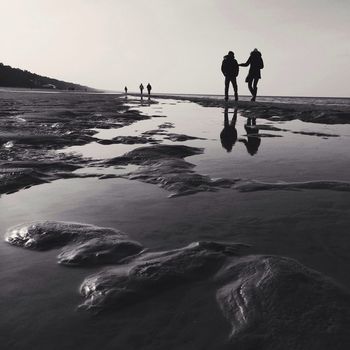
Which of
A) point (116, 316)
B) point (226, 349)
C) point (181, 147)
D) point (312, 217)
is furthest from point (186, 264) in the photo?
point (181, 147)

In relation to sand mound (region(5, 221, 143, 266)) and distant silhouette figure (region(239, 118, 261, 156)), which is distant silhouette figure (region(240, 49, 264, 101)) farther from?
sand mound (region(5, 221, 143, 266))

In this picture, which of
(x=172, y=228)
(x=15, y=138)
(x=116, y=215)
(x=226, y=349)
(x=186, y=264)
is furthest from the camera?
(x=15, y=138)

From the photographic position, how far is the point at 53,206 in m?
→ 3.04

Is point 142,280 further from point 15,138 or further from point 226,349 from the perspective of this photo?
point 15,138

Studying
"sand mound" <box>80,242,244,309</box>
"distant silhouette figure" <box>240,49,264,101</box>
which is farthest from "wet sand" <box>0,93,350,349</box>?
"distant silhouette figure" <box>240,49,264,101</box>

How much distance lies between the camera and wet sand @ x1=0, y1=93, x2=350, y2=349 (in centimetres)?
143

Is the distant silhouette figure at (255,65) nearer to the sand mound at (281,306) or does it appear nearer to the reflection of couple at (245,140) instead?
the reflection of couple at (245,140)

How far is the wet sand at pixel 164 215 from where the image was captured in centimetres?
143

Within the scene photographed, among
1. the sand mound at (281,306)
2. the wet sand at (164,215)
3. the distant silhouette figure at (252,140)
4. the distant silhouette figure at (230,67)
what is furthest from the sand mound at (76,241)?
the distant silhouette figure at (230,67)

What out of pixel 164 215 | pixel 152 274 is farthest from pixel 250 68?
pixel 152 274

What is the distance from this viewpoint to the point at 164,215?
275cm

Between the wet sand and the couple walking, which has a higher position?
the couple walking

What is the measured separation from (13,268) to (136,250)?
63cm

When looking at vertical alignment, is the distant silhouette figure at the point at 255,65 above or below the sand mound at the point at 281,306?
above
